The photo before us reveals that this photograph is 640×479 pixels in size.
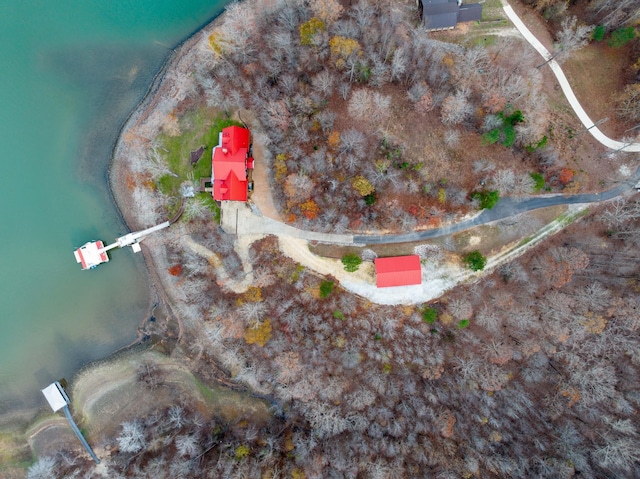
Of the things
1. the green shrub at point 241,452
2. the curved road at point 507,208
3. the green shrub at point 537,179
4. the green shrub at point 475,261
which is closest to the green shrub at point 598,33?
the curved road at point 507,208

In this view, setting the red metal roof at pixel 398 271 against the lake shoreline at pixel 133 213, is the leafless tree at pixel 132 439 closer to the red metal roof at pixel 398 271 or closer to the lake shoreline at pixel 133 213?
the lake shoreline at pixel 133 213

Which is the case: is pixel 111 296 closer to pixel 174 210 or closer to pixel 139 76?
pixel 174 210

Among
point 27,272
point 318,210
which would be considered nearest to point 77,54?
point 27,272

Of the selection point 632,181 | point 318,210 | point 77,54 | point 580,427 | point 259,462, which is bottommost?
point 580,427

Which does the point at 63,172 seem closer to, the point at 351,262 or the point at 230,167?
the point at 230,167

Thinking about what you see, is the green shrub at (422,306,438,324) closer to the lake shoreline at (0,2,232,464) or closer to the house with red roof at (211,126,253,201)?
the house with red roof at (211,126,253,201)

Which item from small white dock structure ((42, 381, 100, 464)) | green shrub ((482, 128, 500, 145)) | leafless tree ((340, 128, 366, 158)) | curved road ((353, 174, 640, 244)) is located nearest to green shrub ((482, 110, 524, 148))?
green shrub ((482, 128, 500, 145))

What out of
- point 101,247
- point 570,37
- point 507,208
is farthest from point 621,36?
point 101,247

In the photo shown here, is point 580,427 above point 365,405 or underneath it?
underneath
